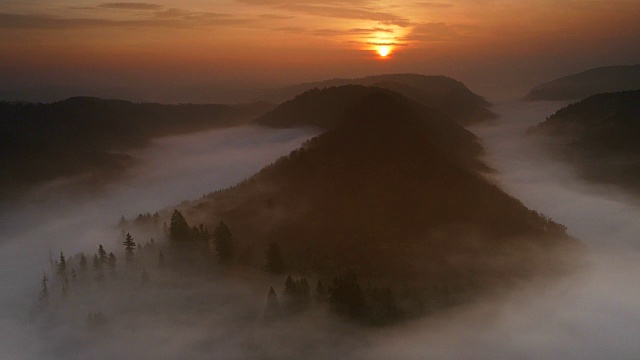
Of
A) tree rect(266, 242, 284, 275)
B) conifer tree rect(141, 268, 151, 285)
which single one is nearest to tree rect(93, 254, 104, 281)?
conifer tree rect(141, 268, 151, 285)

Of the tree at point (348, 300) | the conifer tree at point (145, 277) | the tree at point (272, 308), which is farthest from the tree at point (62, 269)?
the tree at point (348, 300)

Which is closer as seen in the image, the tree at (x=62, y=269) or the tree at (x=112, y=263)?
the tree at (x=112, y=263)

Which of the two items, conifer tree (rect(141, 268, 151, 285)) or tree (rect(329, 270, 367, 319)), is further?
conifer tree (rect(141, 268, 151, 285))

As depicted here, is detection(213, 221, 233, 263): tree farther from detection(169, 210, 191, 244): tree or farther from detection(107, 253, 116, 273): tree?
detection(107, 253, 116, 273): tree

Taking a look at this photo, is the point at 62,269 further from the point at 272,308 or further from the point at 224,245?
the point at 272,308

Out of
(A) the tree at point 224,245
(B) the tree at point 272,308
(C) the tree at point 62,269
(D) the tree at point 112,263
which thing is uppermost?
(A) the tree at point 224,245

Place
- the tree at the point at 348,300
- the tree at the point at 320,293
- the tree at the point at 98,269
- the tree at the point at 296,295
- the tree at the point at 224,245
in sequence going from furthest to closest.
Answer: the tree at the point at 98,269, the tree at the point at 224,245, the tree at the point at 320,293, the tree at the point at 296,295, the tree at the point at 348,300

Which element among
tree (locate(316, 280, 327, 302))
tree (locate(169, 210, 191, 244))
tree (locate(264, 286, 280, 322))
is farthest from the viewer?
tree (locate(169, 210, 191, 244))

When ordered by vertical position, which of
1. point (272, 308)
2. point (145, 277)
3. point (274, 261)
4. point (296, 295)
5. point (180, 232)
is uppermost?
→ point (180, 232)

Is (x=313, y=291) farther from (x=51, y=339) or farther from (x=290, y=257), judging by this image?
(x=51, y=339)

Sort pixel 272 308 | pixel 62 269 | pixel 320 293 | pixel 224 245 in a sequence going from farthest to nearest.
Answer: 1. pixel 62 269
2. pixel 224 245
3. pixel 320 293
4. pixel 272 308

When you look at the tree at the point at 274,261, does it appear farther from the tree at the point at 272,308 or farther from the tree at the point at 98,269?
the tree at the point at 98,269

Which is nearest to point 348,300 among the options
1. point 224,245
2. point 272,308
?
point 272,308
